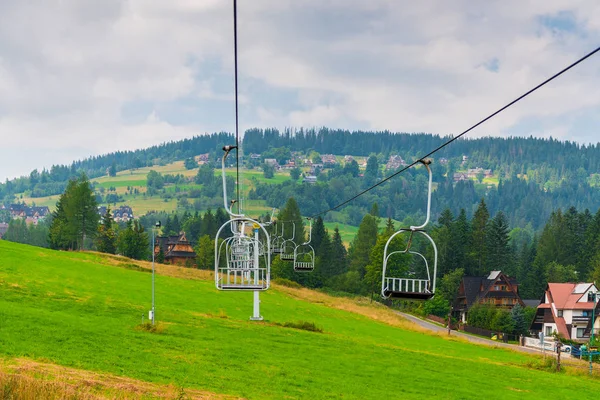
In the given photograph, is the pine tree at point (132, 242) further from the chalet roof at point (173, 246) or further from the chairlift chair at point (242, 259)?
the chairlift chair at point (242, 259)

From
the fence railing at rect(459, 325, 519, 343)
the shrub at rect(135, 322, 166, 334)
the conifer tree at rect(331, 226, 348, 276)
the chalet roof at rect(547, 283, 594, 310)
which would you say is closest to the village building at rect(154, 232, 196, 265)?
the conifer tree at rect(331, 226, 348, 276)

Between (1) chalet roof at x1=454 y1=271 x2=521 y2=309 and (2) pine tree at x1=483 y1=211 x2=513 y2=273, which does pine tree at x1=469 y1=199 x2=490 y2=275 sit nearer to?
(2) pine tree at x1=483 y1=211 x2=513 y2=273

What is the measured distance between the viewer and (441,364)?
51.3 metres

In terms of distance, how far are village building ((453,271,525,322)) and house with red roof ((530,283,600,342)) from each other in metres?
13.1

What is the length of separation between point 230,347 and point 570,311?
7157 cm

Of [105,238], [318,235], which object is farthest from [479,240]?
[105,238]

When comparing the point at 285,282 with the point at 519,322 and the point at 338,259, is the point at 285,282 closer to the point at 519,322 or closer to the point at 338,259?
the point at 338,259

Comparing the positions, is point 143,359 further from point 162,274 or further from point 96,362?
point 162,274

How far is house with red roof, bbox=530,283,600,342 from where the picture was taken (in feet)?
328

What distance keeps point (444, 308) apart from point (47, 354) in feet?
315

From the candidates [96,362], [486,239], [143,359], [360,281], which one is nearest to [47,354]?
[96,362]


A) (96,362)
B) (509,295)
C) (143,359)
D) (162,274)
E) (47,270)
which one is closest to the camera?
(96,362)

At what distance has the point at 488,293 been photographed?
387 feet

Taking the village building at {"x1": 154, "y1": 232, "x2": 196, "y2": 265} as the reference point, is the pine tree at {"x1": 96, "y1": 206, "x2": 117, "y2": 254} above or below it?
above
